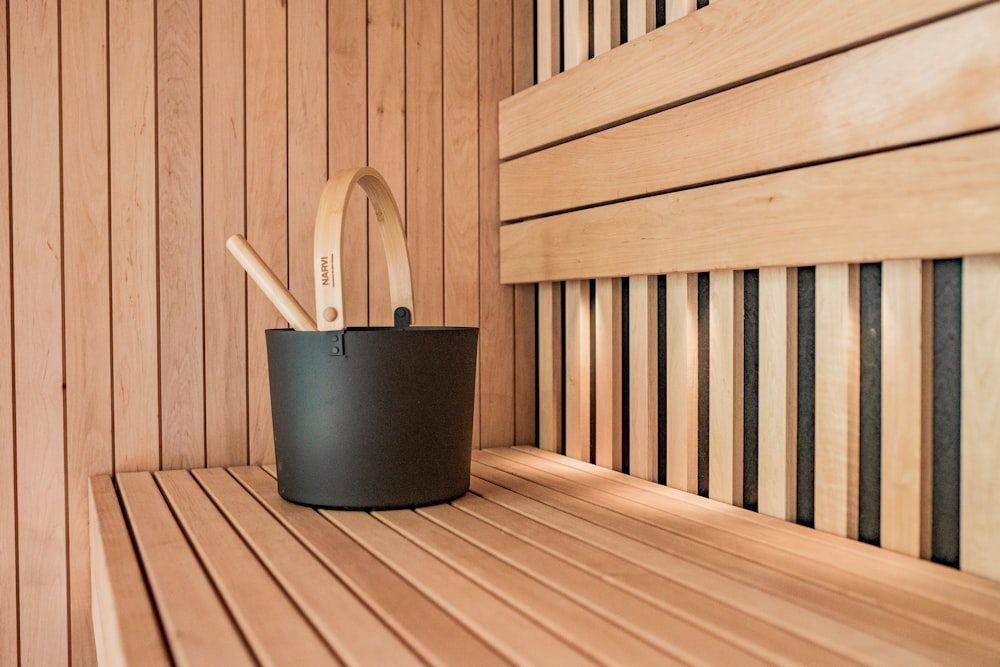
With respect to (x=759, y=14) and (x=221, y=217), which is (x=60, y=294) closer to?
(x=221, y=217)

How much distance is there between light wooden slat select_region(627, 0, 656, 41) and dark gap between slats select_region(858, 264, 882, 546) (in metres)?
0.72

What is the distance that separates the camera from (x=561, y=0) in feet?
7.14

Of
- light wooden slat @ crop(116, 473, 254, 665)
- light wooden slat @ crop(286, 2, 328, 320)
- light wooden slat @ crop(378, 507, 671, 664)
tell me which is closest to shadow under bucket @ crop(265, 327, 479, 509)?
light wooden slat @ crop(378, 507, 671, 664)

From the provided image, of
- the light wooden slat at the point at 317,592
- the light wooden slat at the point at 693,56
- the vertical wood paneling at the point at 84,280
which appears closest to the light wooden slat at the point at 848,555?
the light wooden slat at the point at 317,592

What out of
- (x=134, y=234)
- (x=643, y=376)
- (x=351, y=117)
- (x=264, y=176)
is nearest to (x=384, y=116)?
(x=351, y=117)

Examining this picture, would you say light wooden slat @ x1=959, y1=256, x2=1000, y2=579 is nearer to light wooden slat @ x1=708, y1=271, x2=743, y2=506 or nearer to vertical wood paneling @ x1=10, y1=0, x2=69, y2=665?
light wooden slat @ x1=708, y1=271, x2=743, y2=506

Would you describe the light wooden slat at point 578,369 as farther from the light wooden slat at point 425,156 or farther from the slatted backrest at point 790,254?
the light wooden slat at point 425,156

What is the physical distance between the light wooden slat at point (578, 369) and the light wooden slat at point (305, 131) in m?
0.59

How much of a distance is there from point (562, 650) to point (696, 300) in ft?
3.06

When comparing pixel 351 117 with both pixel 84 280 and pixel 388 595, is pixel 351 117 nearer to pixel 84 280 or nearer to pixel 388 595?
pixel 84 280

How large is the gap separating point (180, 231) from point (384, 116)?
1.73ft

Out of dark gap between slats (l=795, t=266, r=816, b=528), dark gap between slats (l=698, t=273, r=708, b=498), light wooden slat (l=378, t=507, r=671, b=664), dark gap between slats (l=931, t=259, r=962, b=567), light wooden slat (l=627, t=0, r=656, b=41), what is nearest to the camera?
light wooden slat (l=378, t=507, r=671, b=664)

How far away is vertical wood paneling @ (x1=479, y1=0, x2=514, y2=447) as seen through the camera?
2217mm

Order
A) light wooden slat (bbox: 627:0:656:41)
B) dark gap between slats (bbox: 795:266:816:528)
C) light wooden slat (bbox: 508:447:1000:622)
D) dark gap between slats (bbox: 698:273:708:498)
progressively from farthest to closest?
light wooden slat (bbox: 627:0:656:41)
dark gap between slats (bbox: 698:273:708:498)
dark gap between slats (bbox: 795:266:816:528)
light wooden slat (bbox: 508:447:1000:622)
